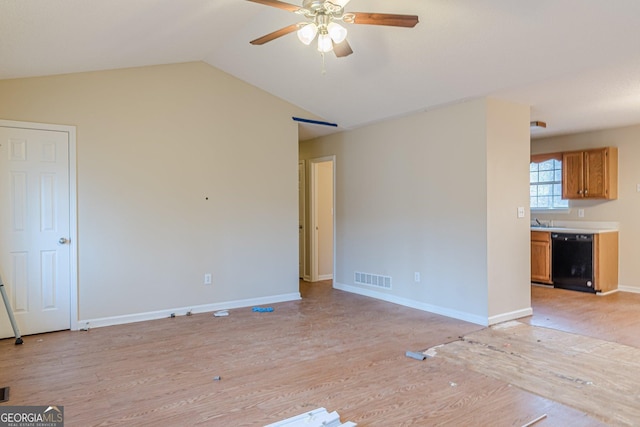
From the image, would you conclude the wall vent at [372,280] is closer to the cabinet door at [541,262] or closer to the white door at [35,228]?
the cabinet door at [541,262]

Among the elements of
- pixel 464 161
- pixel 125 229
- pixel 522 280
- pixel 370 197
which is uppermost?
pixel 464 161

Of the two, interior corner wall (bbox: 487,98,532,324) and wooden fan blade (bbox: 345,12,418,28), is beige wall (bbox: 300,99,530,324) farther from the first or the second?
wooden fan blade (bbox: 345,12,418,28)

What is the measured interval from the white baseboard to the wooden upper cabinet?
4592 millimetres

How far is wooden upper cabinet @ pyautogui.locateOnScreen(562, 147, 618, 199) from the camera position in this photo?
5848 mm

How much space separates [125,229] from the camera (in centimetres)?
443

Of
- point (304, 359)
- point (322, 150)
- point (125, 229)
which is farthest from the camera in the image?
point (322, 150)

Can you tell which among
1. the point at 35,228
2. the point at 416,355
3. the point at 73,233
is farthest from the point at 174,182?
the point at 416,355

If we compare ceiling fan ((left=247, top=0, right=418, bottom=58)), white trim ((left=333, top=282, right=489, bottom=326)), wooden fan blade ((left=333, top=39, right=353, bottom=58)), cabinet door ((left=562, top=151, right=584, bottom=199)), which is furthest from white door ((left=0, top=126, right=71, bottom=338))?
cabinet door ((left=562, top=151, right=584, bottom=199))

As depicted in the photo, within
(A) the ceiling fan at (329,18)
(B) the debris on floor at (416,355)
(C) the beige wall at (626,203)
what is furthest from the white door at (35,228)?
(C) the beige wall at (626,203)

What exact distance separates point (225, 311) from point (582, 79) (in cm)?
453

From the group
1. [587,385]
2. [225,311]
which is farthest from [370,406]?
[225,311]

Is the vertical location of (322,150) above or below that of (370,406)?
above

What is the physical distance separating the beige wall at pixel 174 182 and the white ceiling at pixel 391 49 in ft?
0.91

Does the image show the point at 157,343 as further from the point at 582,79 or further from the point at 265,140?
the point at 582,79
